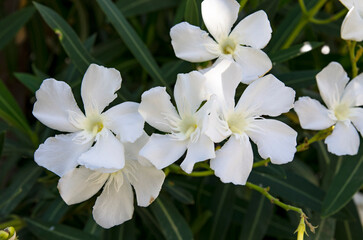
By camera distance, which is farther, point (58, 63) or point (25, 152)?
point (58, 63)

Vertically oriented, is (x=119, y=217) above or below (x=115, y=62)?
above

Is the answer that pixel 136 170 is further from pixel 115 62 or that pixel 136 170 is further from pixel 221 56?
pixel 115 62

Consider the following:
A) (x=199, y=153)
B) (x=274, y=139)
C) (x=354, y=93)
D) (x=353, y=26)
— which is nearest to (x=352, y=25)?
(x=353, y=26)

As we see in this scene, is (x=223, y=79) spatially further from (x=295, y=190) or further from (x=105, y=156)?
(x=295, y=190)

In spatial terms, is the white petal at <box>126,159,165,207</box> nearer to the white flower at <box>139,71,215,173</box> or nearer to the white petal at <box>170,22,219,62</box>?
the white flower at <box>139,71,215,173</box>

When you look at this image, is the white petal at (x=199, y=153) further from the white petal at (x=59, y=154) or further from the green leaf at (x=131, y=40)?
the green leaf at (x=131, y=40)

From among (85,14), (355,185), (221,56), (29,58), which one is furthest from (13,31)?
(355,185)
